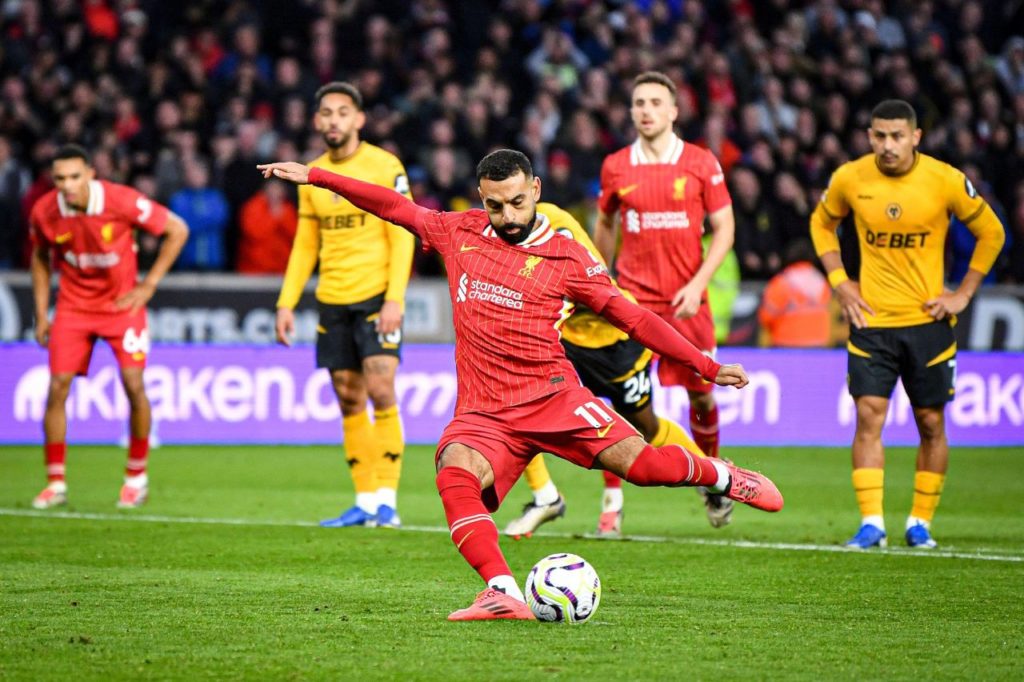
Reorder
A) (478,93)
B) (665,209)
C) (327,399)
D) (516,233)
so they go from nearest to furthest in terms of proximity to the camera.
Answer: (516,233)
(665,209)
(327,399)
(478,93)

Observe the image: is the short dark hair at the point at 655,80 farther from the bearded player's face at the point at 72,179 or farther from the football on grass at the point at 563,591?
the football on grass at the point at 563,591

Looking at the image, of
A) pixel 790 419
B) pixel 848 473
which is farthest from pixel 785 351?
pixel 848 473

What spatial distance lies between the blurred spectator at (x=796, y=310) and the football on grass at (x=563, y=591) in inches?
416

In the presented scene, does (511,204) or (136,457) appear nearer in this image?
(511,204)

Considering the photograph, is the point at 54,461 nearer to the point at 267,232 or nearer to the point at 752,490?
the point at 752,490

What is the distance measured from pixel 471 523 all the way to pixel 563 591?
0.47 m

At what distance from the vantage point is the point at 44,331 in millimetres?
11305

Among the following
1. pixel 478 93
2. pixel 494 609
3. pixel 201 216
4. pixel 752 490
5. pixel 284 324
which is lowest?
pixel 494 609

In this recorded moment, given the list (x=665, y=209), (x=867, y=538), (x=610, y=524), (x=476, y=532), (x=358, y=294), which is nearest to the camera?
(x=476, y=532)

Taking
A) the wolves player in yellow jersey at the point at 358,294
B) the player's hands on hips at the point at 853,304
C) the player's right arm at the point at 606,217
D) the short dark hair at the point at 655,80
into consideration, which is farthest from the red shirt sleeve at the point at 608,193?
the player's hands on hips at the point at 853,304

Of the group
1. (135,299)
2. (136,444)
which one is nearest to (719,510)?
(136,444)

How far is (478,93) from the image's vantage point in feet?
60.4

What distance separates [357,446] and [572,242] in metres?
3.58

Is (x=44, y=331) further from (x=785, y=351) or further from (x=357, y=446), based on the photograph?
(x=785, y=351)
